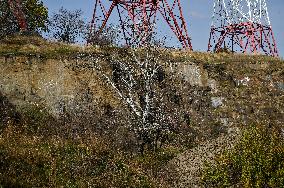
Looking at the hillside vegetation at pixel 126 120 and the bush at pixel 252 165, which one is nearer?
the bush at pixel 252 165

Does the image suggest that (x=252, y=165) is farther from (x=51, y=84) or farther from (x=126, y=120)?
(x=51, y=84)

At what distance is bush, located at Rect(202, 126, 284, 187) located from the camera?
10.5m

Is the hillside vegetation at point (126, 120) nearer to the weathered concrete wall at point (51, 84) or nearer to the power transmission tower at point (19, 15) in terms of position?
the weathered concrete wall at point (51, 84)

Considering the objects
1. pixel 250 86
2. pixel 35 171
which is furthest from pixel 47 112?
pixel 250 86

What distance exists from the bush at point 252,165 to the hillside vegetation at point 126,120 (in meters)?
0.03

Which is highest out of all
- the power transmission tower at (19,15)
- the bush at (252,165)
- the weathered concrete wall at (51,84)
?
the power transmission tower at (19,15)

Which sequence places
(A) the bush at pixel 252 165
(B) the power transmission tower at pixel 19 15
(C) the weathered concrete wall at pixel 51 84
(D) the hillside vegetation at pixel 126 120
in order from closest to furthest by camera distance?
(A) the bush at pixel 252 165 < (D) the hillside vegetation at pixel 126 120 < (C) the weathered concrete wall at pixel 51 84 < (B) the power transmission tower at pixel 19 15

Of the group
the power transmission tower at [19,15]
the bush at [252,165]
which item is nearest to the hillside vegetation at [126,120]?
the bush at [252,165]

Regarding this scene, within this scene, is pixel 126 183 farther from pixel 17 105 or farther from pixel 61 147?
pixel 17 105

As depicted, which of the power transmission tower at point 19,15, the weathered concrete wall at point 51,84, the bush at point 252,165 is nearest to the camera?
the bush at point 252,165

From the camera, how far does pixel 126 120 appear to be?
17641 mm

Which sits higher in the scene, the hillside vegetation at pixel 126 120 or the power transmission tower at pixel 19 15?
the power transmission tower at pixel 19 15

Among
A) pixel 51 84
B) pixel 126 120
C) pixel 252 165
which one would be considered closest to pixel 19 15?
pixel 51 84

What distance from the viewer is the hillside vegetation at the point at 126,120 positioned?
11.7m
